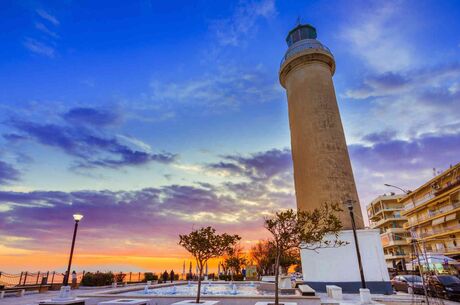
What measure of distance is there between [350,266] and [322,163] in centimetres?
885

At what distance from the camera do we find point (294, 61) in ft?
99.5

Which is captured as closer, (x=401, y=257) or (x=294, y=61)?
(x=294, y=61)

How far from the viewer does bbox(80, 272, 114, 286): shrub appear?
2661cm

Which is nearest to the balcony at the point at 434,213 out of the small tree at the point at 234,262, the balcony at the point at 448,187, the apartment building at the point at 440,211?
the apartment building at the point at 440,211

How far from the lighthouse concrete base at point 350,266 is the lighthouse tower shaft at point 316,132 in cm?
183

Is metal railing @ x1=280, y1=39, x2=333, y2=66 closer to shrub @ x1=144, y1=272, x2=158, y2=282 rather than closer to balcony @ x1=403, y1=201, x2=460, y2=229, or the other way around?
shrub @ x1=144, y1=272, x2=158, y2=282

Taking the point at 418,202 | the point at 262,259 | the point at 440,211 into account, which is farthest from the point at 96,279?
the point at 418,202

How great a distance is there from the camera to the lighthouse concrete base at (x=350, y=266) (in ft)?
66.9

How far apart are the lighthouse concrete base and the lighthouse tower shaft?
1827mm

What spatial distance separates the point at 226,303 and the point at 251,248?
2487 inches

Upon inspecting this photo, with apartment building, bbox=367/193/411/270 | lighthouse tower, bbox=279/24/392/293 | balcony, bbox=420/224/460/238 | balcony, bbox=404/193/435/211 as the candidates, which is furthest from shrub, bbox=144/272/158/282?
apartment building, bbox=367/193/411/270

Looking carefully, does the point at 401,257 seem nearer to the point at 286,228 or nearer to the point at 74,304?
the point at 286,228

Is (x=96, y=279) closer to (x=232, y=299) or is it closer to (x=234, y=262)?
(x=232, y=299)

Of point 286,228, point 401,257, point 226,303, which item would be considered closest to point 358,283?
point 226,303
